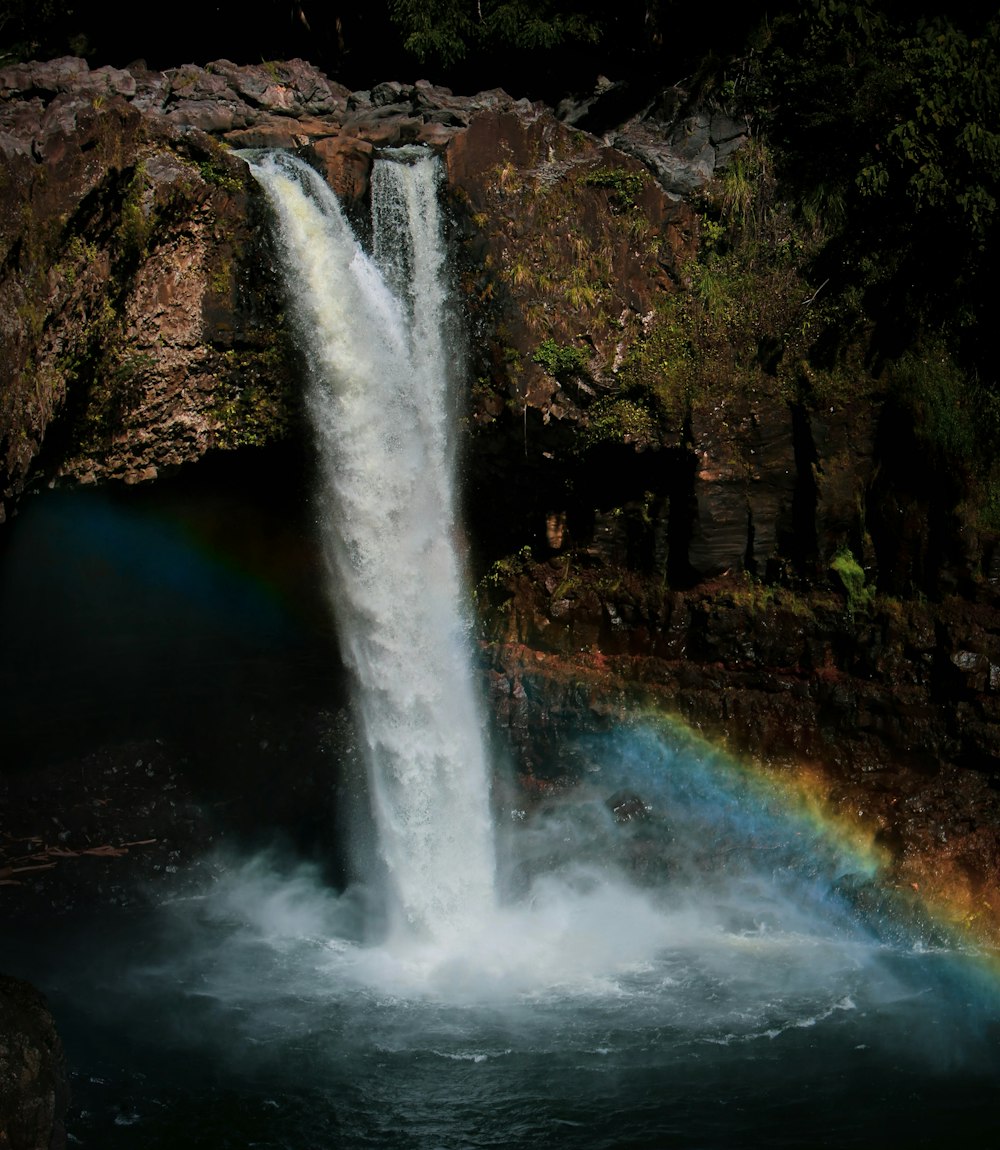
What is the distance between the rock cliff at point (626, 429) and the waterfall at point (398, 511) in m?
0.39

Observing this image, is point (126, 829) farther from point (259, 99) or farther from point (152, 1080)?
point (259, 99)

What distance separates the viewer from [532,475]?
14.4 metres

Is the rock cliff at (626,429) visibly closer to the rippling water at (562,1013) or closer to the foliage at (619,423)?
the foliage at (619,423)

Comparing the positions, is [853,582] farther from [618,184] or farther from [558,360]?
[618,184]

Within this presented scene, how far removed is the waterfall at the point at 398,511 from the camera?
13719 millimetres

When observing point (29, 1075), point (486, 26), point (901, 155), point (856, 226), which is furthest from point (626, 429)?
point (29, 1075)

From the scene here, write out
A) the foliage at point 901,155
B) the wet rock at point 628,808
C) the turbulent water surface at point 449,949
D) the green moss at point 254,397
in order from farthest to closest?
the wet rock at point 628,808, the foliage at point 901,155, the green moss at point 254,397, the turbulent water surface at point 449,949

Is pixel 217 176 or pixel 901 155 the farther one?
pixel 901 155

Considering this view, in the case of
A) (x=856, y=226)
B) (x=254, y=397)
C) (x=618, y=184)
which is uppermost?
(x=618, y=184)

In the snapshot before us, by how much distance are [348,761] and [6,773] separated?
4.65 meters

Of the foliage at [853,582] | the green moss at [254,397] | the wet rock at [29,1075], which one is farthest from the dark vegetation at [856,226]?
the wet rock at [29,1075]

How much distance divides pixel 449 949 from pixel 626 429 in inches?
255

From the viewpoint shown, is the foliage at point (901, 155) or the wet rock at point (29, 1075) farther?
the foliage at point (901, 155)

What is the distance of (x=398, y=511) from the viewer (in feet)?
47.1
